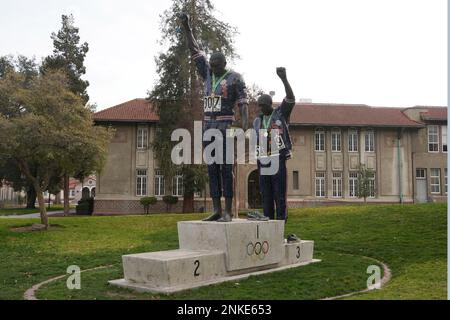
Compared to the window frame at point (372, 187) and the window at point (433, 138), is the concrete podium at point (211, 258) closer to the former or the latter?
the window frame at point (372, 187)

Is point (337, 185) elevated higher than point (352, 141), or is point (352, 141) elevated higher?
point (352, 141)

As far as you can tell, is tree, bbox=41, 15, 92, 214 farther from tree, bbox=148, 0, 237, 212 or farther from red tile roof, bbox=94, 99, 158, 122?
tree, bbox=148, 0, 237, 212

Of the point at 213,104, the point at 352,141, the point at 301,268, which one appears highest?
the point at 352,141

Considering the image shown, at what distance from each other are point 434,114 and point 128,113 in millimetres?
24386

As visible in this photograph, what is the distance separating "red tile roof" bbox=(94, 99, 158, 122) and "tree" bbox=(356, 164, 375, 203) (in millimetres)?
14930

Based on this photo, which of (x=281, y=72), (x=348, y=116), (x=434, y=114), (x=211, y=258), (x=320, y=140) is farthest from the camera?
(x=434, y=114)

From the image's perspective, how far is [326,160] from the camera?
36938 mm

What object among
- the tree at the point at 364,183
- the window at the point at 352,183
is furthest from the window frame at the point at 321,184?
the tree at the point at 364,183

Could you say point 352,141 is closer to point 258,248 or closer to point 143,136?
point 143,136

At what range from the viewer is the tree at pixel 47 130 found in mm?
17703

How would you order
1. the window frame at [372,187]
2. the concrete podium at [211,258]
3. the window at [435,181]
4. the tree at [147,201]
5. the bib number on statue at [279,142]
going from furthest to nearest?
1. the window at [435,181]
2. the window frame at [372,187]
3. the tree at [147,201]
4. the bib number on statue at [279,142]
5. the concrete podium at [211,258]

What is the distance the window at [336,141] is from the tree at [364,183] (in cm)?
253

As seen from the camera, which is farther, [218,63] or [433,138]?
[433,138]

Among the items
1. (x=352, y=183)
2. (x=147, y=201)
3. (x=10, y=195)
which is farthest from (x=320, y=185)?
(x=10, y=195)
